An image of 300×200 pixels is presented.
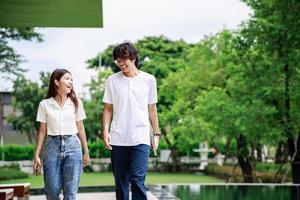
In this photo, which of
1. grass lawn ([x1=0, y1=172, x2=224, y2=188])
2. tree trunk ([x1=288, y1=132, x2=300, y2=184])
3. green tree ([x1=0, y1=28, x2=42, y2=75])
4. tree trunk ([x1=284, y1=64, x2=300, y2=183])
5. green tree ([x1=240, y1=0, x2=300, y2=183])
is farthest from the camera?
grass lawn ([x1=0, y1=172, x2=224, y2=188])

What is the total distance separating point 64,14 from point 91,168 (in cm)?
1774

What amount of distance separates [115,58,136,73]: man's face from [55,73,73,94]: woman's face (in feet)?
1.39

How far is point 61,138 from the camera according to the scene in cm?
383

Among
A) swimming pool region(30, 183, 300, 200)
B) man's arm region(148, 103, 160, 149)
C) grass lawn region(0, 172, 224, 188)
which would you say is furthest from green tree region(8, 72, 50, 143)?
man's arm region(148, 103, 160, 149)

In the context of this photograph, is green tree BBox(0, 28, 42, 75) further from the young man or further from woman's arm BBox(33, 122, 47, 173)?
the young man

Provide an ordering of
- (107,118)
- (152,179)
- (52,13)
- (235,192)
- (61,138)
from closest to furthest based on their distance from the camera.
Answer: (107,118), (61,138), (52,13), (235,192), (152,179)

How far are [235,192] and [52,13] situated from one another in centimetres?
429

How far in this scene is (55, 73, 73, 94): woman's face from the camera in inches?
153

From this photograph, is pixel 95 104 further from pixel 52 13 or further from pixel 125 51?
pixel 125 51

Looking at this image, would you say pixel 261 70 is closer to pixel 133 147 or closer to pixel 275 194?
pixel 275 194

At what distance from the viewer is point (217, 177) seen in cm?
2239

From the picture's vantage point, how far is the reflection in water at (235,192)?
8930 millimetres

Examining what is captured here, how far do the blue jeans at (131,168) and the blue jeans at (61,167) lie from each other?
0.31 m

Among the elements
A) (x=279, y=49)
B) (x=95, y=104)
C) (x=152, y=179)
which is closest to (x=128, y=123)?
(x=279, y=49)
